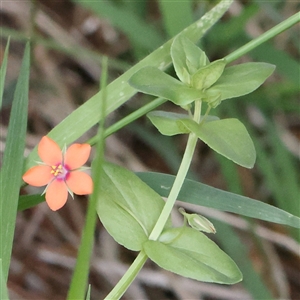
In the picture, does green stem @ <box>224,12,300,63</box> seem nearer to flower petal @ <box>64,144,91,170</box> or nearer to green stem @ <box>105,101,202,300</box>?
green stem @ <box>105,101,202,300</box>

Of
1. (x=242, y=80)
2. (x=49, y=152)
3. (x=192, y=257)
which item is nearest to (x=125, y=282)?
(x=192, y=257)

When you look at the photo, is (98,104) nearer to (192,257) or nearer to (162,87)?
(162,87)

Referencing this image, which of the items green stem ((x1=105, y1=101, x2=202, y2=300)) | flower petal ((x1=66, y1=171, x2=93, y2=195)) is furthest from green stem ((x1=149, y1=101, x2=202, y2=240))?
flower petal ((x1=66, y1=171, x2=93, y2=195))

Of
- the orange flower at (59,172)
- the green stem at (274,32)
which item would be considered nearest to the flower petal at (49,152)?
the orange flower at (59,172)

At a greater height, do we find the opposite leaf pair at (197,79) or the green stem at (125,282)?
the opposite leaf pair at (197,79)

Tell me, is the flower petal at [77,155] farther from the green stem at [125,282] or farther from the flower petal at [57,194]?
the green stem at [125,282]
